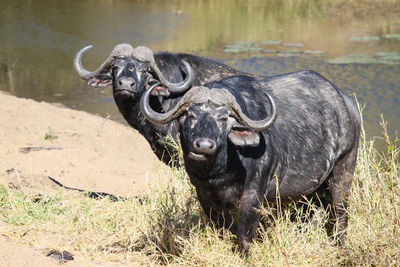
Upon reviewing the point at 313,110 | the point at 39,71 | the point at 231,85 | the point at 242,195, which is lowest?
the point at 39,71

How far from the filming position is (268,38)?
1683cm

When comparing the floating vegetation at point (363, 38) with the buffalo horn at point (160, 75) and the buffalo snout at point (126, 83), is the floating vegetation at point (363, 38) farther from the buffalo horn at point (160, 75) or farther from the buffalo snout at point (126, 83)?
the buffalo snout at point (126, 83)

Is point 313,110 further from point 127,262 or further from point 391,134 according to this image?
point 391,134

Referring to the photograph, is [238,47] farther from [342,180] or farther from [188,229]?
[188,229]

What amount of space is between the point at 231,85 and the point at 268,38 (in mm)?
12491

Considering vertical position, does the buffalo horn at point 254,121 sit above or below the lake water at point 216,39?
above

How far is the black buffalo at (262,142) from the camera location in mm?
4125

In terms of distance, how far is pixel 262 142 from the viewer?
4.44m

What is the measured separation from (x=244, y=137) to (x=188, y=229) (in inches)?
49.5

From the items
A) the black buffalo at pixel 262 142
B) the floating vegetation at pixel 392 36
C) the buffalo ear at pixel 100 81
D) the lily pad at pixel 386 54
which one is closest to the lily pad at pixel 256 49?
the lily pad at pixel 386 54

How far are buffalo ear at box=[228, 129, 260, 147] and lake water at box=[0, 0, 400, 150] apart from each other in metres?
5.70

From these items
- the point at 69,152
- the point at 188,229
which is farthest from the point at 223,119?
the point at 69,152

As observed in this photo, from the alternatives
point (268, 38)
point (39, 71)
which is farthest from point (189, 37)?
point (39, 71)

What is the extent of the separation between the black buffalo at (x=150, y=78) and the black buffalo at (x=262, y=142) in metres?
1.50
